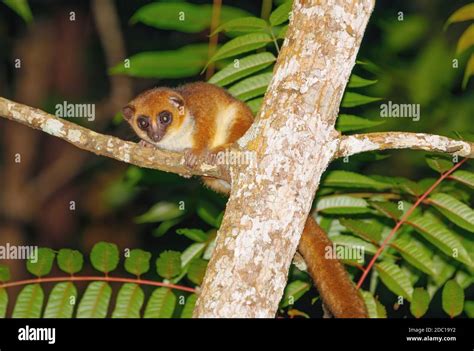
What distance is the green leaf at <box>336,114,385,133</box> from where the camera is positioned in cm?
486

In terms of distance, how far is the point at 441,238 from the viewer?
4.51 meters

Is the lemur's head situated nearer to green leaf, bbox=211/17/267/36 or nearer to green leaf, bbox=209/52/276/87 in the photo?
green leaf, bbox=209/52/276/87

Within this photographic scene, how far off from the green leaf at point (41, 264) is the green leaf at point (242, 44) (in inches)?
63.3

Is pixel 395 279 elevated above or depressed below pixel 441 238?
below

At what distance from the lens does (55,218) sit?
1034cm

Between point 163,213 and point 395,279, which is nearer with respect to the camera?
point 395,279

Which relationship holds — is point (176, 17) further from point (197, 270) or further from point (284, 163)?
point (284, 163)

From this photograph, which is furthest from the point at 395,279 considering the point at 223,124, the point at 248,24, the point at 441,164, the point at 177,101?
the point at 177,101

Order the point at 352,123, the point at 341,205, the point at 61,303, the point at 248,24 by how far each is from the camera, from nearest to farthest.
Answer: the point at 61,303 < the point at 248,24 < the point at 352,123 < the point at 341,205

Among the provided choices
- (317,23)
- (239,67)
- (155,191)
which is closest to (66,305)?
(239,67)

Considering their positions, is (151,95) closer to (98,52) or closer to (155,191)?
(155,191)

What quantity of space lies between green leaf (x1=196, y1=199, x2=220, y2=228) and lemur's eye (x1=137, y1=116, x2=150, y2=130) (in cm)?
88

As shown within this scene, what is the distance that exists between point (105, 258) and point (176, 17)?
1887 mm

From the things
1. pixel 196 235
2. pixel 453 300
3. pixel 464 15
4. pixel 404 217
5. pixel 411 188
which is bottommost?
pixel 453 300
